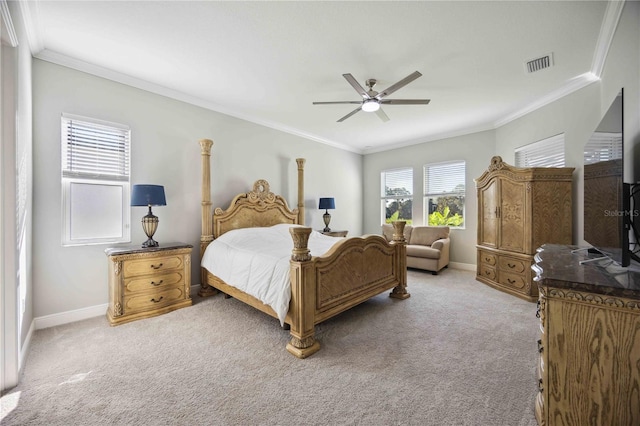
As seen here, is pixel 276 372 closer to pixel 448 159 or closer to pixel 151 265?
pixel 151 265

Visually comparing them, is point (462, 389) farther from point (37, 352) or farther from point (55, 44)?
point (55, 44)

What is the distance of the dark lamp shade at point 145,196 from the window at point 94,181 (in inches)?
16.5

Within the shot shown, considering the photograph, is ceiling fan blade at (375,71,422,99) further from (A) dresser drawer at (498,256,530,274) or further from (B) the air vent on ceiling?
(A) dresser drawer at (498,256,530,274)

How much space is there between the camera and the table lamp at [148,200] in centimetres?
282

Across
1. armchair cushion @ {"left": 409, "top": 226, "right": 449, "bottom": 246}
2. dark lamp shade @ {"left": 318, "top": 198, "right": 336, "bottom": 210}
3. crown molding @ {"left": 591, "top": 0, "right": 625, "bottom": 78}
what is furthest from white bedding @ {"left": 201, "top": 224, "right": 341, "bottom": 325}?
crown molding @ {"left": 591, "top": 0, "right": 625, "bottom": 78}

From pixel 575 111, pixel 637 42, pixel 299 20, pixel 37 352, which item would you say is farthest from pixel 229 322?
pixel 575 111

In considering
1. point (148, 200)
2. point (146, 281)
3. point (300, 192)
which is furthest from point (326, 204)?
point (146, 281)

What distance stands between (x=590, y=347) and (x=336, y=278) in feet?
5.66

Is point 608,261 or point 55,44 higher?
point 55,44

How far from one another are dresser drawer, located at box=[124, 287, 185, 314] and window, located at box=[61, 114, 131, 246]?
76 centimetres

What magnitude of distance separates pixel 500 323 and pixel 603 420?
5.32 feet

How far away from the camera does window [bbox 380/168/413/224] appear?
5.96 meters

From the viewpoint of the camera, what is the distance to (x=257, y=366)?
78.5 inches

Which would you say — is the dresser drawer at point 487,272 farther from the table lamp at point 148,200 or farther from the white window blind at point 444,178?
the table lamp at point 148,200
